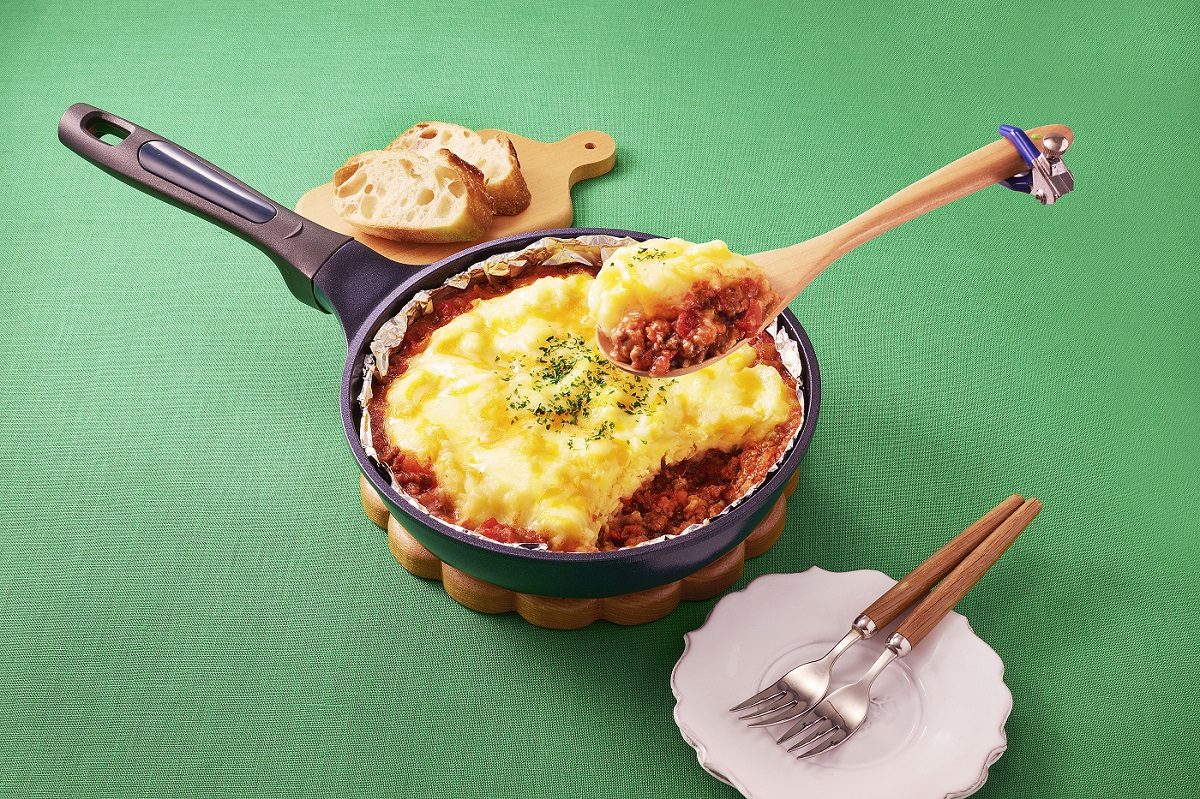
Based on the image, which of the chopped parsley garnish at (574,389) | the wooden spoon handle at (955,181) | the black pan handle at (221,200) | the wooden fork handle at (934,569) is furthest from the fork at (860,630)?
the black pan handle at (221,200)

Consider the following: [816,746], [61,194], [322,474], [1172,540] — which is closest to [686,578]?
[816,746]

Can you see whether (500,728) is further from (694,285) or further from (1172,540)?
(1172,540)

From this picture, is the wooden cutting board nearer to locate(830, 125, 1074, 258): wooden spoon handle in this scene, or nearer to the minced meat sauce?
the minced meat sauce

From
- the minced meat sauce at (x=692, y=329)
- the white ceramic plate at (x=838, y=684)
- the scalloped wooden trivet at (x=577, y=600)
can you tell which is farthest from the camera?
Answer: the scalloped wooden trivet at (x=577, y=600)

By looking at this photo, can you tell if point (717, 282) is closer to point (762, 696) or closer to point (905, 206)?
point (905, 206)

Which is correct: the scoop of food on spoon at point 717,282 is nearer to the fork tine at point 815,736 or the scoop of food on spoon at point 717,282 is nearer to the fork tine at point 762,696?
the fork tine at point 762,696

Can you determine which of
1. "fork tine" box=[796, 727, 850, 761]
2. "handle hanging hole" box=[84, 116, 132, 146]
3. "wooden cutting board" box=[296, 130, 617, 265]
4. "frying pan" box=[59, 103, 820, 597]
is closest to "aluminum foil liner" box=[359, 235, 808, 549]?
"frying pan" box=[59, 103, 820, 597]
